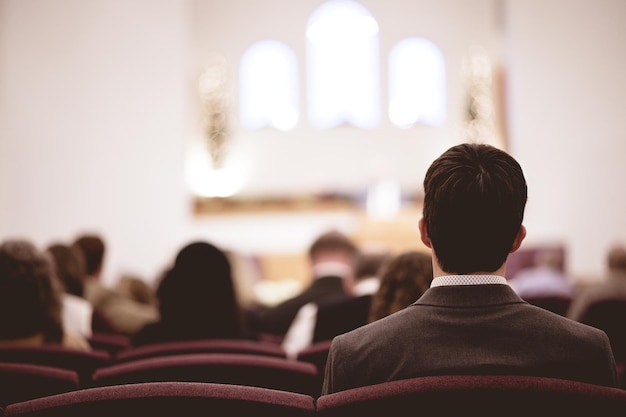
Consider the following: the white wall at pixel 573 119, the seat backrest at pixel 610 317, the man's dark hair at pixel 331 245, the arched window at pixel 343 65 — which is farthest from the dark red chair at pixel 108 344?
the arched window at pixel 343 65

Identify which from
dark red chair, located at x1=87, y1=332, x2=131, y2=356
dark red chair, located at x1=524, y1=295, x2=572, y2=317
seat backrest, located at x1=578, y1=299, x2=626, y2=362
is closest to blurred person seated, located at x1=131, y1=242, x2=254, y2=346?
dark red chair, located at x1=87, y1=332, x2=131, y2=356

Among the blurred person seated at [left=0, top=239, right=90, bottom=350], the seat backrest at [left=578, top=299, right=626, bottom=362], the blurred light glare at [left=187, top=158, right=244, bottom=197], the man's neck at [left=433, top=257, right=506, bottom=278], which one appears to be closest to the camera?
the man's neck at [left=433, top=257, right=506, bottom=278]

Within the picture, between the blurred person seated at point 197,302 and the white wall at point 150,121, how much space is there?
27.6ft

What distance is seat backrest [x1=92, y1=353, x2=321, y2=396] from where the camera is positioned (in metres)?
1.59

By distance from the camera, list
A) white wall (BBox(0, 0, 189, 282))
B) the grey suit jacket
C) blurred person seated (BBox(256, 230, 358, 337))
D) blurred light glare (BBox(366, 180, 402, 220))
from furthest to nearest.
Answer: blurred light glare (BBox(366, 180, 402, 220))
white wall (BBox(0, 0, 189, 282))
blurred person seated (BBox(256, 230, 358, 337))
the grey suit jacket

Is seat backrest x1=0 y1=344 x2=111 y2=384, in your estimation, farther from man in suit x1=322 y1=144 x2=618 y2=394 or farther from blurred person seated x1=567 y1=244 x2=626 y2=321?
blurred person seated x1=567 y1=244 x2=626 y2=321

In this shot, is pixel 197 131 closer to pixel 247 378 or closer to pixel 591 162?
pixel 591 162

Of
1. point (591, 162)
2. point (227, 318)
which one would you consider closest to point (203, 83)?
point (591, 162)

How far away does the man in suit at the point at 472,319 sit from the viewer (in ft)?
4.37

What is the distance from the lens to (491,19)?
12641 mm

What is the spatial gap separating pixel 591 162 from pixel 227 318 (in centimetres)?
992

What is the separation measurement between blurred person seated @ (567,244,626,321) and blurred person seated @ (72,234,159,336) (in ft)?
7.38

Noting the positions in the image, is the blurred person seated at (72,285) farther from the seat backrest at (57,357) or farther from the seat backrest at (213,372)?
the seat backrest at (213,372)

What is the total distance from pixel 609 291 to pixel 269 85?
9685 millimetres
